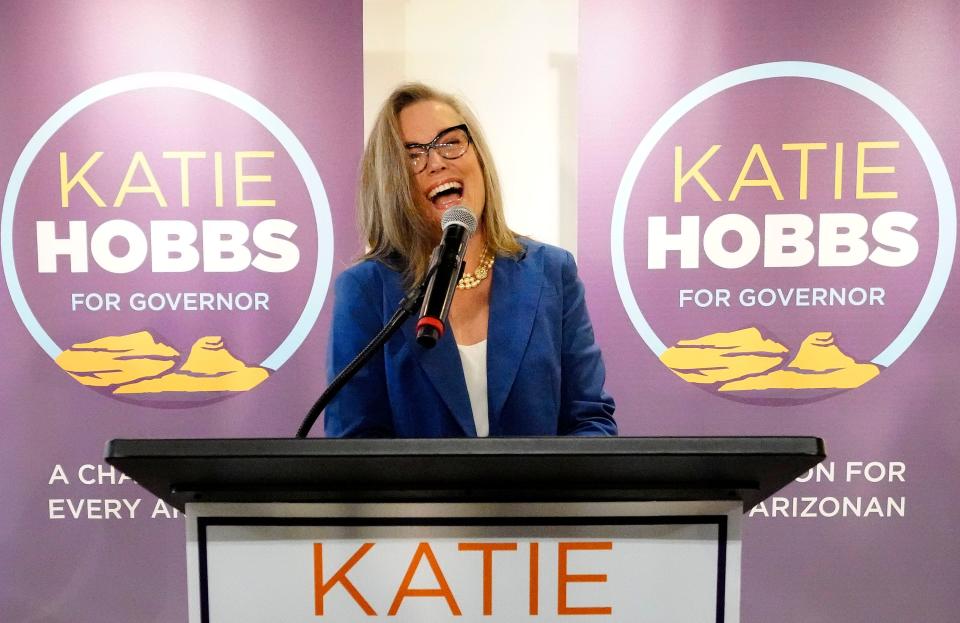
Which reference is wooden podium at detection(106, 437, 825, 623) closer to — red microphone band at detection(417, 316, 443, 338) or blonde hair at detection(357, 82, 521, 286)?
red microphone band at detection(417, 316, 443, 338)

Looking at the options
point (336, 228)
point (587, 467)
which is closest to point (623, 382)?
point (336, 228)

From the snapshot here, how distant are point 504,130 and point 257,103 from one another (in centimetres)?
84

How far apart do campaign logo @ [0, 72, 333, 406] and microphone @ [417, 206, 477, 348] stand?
1.52 metres

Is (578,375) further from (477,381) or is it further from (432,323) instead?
(432,323)

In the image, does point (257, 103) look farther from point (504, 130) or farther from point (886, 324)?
point (886, 324)

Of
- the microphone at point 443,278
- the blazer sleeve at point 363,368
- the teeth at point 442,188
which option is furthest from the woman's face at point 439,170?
the microphone at point 443,278

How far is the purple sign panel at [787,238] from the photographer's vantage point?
7.59ft

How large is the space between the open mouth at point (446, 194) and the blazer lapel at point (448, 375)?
41 centimetres

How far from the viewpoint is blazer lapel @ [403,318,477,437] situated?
1.51 meters

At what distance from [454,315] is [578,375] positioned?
34 centimetres

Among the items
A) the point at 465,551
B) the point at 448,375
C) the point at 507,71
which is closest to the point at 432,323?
the point at 465,551

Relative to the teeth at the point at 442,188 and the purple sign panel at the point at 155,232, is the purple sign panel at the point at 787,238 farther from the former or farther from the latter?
the purple sign panel at the point at 155,232

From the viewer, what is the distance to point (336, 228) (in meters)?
2.38

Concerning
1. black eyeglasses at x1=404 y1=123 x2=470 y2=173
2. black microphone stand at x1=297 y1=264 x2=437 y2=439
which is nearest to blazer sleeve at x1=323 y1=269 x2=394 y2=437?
black eyeglasses at x1=404 y1=123 x2=470 y2=173
